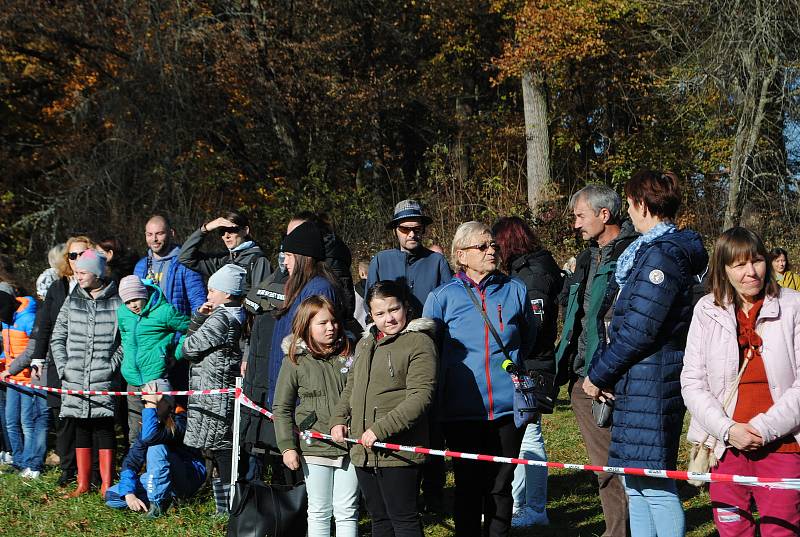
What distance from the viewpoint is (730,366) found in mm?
4113

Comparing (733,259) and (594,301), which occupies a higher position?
(733,259)

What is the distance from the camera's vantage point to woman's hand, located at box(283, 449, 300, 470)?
17.1 ft

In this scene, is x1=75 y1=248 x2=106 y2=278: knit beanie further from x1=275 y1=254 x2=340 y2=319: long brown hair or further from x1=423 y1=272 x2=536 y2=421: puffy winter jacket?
x1=423 y1=272 x2=536 y2=421: puffy winter jacket

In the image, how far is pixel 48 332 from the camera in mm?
8367

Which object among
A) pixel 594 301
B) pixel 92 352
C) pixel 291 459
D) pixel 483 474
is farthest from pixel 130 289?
pixel 594 301

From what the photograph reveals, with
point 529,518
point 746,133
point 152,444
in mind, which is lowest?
point 529,518

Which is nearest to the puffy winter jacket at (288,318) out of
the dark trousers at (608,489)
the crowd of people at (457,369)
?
the crowd of people at (457,369)

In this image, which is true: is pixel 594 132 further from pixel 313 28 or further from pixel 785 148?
pixel 313 28

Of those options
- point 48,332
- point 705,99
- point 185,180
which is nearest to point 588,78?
point 705,99

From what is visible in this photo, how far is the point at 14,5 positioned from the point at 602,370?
2052cm

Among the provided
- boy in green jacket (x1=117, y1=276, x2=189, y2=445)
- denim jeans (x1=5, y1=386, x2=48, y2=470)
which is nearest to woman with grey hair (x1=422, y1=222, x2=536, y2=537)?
boy in green jacket (x1=117, y1=276, x2=189, y2=445)

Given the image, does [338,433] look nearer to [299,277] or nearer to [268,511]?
[268,511]

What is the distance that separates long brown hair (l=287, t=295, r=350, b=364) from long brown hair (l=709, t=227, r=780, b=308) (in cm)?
209

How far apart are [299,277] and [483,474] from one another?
1.60m
